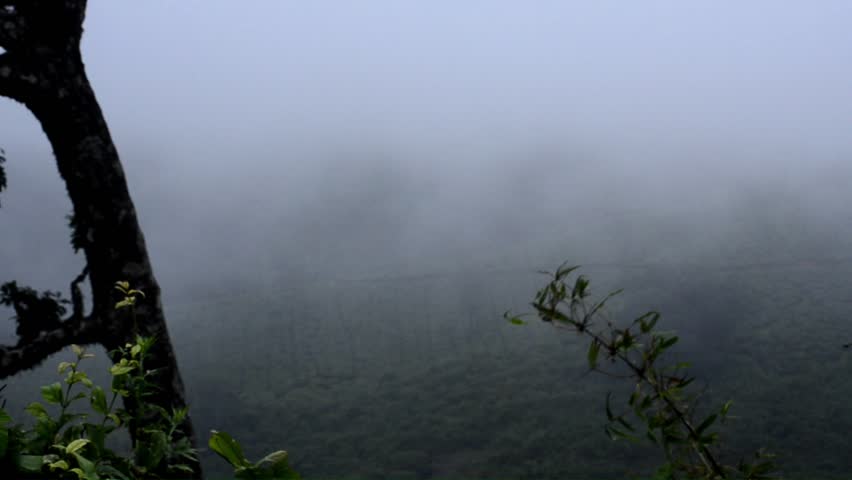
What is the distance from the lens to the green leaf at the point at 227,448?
61 centimetres

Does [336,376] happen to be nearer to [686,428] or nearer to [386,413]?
[386,413]

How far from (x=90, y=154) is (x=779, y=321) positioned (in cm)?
1079

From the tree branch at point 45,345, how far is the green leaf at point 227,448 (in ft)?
8.69

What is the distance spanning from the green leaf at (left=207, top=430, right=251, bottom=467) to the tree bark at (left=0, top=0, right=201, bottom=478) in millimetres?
2386

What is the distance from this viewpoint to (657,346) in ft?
2.56

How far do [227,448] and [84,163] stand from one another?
2619 mm

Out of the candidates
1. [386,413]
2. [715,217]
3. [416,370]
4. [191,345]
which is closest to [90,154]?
[386,413]

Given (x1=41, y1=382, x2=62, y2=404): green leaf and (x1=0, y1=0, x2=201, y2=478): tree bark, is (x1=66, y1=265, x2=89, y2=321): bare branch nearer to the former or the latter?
(x1=0, y1=0, x2=201, y2=478): tree bark

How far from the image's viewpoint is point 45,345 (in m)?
3.09

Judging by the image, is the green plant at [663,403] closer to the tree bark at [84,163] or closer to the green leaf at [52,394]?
the green leaf at [52,394]

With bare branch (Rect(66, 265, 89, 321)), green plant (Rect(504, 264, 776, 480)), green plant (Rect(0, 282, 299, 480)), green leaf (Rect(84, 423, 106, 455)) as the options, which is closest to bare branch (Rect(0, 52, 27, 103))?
bare branch (Rect(66, 265, 89, 321))

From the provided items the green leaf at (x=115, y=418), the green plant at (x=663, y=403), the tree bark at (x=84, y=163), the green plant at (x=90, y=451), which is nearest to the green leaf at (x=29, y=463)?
the green plant at (x=90, y=451)

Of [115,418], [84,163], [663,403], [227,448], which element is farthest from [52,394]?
[84,163]

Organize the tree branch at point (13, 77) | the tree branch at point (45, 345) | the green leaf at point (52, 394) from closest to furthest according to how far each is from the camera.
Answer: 1. the green leaf at point (52, 394)
2. the tree branch at point (13, 77)
3. the tree branch at point (45, 345)
